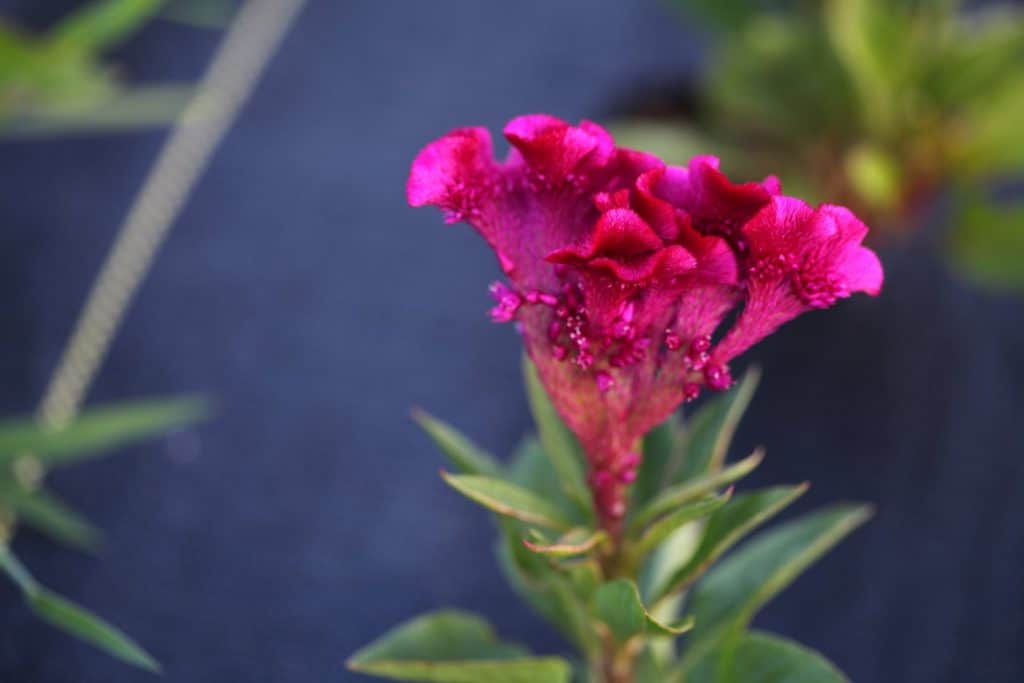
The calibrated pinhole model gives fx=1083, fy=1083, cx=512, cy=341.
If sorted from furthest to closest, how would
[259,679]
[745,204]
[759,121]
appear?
[759,121] → [259,679] → [745,204]

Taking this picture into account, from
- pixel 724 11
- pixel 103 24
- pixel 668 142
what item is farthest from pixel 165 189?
pixel 724 11

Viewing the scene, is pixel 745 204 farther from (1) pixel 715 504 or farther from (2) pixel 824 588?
(2) pixel 824 588

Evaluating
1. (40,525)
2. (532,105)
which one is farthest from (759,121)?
(40,525)

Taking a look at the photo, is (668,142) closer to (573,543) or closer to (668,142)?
(668,142)

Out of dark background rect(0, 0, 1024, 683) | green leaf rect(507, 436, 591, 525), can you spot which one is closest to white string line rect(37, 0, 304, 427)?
dark background rect(0, 0, 1024, 683)

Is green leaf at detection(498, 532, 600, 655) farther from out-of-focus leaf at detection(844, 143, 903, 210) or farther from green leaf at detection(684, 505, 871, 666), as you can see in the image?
out-of-focus leaf at detection(844, 143, 903, 210)

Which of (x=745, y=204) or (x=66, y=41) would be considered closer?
(x=745, y=204)
